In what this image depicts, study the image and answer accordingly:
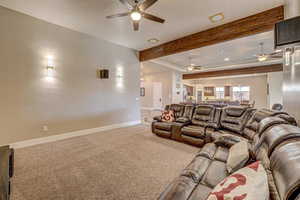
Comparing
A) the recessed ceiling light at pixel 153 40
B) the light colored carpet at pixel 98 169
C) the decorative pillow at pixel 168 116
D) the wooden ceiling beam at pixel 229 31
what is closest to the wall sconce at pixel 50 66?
the light colored carpet at pixel 98 169

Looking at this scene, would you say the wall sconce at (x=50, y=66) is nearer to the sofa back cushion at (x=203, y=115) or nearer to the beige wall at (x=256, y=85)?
the sofa back cushion at (x=203, y=115)

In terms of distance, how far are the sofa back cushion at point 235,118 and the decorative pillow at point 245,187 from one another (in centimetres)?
248

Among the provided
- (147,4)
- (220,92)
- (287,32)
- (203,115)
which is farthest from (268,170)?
(220,92)

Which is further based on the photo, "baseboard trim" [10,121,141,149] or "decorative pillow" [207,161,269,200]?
"baseboard trim" [10,121,141,149]

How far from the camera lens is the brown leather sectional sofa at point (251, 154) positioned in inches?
29.9

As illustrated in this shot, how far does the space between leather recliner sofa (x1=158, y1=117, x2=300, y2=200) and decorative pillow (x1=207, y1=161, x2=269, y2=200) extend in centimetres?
7

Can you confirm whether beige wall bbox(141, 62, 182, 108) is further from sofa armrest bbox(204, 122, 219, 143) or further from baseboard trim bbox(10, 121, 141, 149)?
sofa armrest bbox(204, 122, 219, 143)

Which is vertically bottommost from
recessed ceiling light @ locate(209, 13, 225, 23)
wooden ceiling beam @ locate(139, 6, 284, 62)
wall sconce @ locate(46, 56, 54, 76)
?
wall sconce @ locate(46, 56, 54, 76)

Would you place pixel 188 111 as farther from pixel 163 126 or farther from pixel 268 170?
pixel 268 170

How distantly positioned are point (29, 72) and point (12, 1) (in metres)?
1.51

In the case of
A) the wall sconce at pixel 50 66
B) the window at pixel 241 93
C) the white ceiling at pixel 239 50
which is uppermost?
the white ceiling at pixel 239 50

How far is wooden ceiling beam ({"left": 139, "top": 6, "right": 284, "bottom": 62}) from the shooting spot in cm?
323

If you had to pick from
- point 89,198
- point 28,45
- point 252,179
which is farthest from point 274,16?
point 28,45

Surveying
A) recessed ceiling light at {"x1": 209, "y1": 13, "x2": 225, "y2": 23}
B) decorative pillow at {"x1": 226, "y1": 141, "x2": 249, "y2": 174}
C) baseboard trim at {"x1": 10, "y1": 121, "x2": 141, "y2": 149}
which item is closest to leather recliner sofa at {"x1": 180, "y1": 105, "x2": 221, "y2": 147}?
decorative pillow at {"x1": 226, "y1": 141, "x2": 249, "y2": 174}
